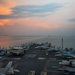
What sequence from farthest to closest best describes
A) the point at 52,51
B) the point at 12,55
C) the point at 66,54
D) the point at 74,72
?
the point at 52,51 → the point at 12,55 → the point at 66,54 → the point at 74,72

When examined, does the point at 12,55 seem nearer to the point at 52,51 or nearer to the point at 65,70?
the point at 52,51

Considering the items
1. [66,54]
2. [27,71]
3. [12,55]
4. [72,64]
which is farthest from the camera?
[12,55]

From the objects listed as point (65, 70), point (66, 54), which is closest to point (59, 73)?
point (65, 70)

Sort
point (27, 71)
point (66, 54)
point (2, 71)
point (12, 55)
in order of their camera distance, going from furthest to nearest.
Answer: point (12, 55)
point (66, 54)
point (27, 71)
point (2, 71)

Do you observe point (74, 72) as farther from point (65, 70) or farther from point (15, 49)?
point (15, 49)

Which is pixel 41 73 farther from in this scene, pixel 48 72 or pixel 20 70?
pixel 20 70

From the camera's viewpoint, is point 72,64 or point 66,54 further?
point 66,54

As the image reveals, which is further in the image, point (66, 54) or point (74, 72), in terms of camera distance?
point (66, 54)

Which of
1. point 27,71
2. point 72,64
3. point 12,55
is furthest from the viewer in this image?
point 12,55

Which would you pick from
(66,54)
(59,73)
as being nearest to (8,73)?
(59,73)
